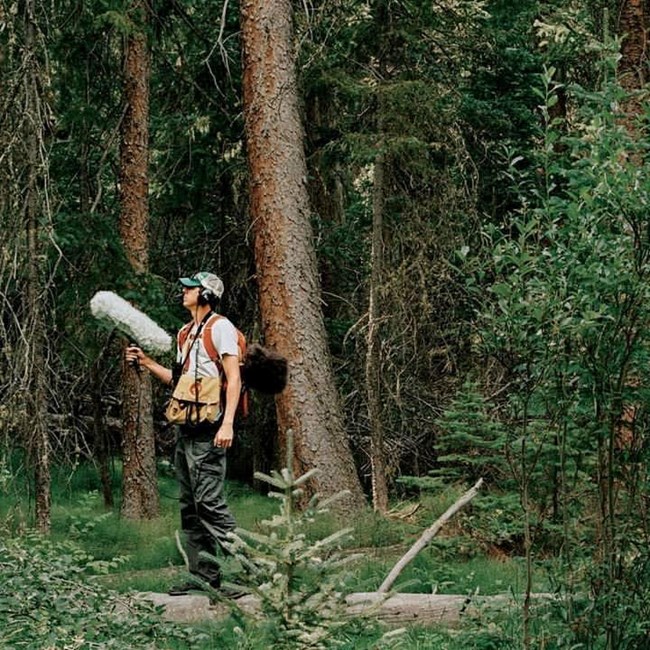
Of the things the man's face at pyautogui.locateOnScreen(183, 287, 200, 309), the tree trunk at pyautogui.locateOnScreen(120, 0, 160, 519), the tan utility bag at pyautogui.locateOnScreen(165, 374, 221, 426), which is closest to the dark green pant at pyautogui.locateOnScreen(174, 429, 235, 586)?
the tan utility bag at pyautogui.locateOnScreen(165, 374, 221, 426)

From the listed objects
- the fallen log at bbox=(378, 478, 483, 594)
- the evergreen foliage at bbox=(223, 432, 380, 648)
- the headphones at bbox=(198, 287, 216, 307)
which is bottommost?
the fallen log at bbox=(378, 478, 483, 594)

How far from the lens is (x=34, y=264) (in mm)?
8914

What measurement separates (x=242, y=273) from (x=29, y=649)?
32.7 feet

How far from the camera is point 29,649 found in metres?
5.69

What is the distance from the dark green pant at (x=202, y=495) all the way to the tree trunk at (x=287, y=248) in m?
3.13

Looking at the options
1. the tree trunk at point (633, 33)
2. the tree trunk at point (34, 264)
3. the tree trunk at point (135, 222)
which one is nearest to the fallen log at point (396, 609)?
the tree trunk at point (34, 264)

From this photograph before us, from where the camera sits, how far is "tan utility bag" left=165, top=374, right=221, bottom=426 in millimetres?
7574

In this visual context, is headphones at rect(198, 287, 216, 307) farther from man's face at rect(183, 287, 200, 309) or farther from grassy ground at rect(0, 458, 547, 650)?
grassy ground at rect(0, 458, 547, 650)

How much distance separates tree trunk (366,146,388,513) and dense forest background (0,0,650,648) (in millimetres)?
38

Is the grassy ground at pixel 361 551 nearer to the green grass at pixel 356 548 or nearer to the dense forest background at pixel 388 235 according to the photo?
the green grass at pixel 356 548

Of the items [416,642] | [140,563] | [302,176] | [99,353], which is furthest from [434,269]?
[416,642]

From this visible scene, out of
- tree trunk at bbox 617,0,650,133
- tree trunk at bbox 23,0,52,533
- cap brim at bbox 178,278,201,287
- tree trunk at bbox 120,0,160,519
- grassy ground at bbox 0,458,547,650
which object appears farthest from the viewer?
tree trunk at bbox 120,0,160,519

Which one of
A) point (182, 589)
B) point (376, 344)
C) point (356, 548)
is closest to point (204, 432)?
point (182, 589)

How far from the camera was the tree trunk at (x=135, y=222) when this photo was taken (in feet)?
42.8
